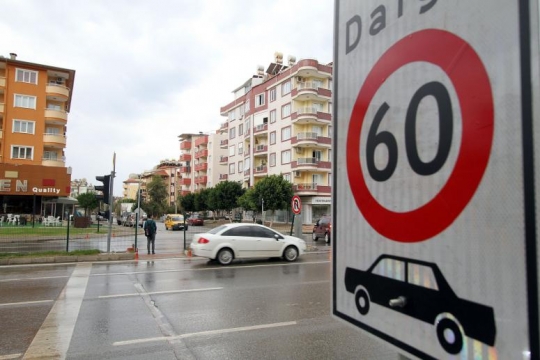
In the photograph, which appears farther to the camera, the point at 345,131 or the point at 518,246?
the point at 345,131

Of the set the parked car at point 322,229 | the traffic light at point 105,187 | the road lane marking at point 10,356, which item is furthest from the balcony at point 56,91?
the road lane marking at point 10,356

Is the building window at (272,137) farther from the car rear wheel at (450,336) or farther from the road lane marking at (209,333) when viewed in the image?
the car rear wheel at (450,336)

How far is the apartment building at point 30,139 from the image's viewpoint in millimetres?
36750

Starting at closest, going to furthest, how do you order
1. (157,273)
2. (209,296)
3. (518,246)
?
(518,246), (209,296), (157,273)

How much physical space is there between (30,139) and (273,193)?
2665cm

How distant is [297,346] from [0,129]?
44.7 metres

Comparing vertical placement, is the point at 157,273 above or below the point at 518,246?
below

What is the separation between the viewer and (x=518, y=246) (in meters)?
1.06

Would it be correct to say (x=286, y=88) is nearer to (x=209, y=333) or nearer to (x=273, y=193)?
(x=273, y=193)

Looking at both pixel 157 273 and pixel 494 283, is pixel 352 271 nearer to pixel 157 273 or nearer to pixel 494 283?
pixel 494 283

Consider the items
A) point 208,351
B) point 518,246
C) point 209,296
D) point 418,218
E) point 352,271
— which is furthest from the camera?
point 209,296

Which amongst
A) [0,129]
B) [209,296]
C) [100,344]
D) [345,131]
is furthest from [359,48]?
[0,129]

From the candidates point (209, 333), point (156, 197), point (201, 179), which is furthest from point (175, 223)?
point (156, 197)

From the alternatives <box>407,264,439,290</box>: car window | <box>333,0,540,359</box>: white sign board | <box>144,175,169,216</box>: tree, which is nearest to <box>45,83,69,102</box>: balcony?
<box>144,175,169,216</box>: tree
